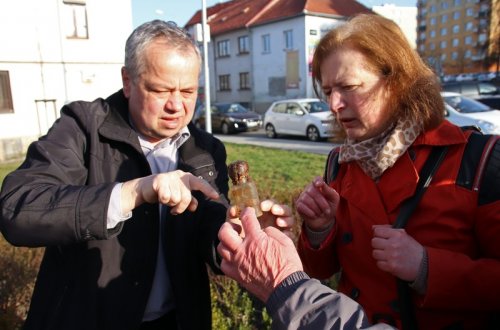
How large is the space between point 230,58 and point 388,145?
120 ft

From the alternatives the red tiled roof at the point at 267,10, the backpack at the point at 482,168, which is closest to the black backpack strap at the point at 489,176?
the backpack at the point at 482,168

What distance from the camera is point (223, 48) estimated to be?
3759 centimetres

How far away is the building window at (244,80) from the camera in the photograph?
117 feet

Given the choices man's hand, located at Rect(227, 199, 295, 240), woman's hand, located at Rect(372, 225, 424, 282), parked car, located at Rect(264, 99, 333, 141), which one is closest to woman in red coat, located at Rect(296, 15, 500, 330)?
woman's hand, located at Rect(372, 225, 424, 282)

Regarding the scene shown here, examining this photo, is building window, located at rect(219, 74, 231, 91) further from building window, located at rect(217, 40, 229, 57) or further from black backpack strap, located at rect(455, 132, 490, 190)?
black backpack strap, located at rect(455, 132, 490, 190)

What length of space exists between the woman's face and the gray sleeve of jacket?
3.27 ft

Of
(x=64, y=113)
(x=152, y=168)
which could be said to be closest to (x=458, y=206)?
(x=152, y=168)

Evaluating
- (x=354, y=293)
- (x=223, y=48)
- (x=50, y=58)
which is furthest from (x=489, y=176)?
(x=223, y=48)

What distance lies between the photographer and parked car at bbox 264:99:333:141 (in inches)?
614

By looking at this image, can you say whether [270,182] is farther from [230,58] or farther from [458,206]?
[230,58]

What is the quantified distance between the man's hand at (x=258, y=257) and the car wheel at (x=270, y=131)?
16.5 m

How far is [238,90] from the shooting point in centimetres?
3662

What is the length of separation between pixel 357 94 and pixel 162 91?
93cm

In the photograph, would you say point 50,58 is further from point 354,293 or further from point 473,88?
point 473,88
